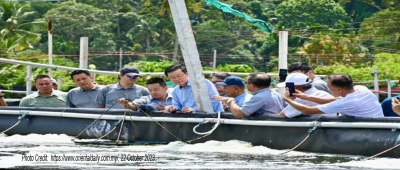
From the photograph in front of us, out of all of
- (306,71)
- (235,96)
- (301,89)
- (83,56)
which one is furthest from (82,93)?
(83,56)

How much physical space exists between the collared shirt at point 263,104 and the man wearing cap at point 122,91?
2.48 m

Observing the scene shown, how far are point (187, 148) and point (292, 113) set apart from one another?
1.42 metres

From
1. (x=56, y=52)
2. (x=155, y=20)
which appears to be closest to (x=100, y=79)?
(x=56, y=52)

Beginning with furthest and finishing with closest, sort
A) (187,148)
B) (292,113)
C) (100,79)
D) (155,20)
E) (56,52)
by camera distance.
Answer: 1. (155,20)
2. (56,52)
3. (100,79)
4. (187,148)
5. (292,113)

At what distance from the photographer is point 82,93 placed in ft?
38.6

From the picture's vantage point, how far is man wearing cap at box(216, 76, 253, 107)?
9.71m

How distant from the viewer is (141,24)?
73.8 meters

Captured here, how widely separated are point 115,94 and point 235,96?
214cm

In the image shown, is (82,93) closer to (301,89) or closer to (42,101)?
(42,101)

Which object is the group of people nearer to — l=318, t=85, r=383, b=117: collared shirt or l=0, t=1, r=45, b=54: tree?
l=318, t=85, r=383, b=117: collared shirt

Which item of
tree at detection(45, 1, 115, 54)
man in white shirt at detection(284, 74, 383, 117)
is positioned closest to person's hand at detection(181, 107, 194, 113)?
man in white shirt at detection(284, 74, 383, 117)

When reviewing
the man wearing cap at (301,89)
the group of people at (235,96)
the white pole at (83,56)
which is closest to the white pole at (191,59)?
the group of people at (235,96)

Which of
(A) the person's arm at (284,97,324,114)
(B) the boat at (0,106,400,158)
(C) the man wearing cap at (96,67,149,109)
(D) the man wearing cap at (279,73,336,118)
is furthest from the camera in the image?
(C) the man wearing cap at (96,67,149,109)

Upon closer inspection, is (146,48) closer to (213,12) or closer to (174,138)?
(213,12)
